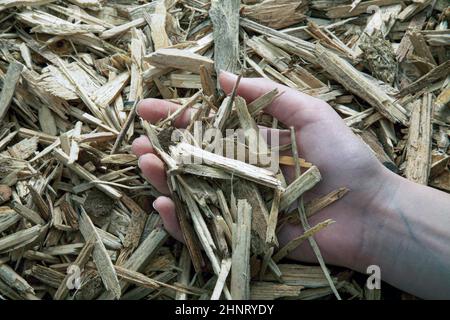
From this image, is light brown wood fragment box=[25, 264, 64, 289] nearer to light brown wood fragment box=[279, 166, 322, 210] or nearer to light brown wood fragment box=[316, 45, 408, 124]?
light brown wood fragment box=[279, 166, 322, 210]

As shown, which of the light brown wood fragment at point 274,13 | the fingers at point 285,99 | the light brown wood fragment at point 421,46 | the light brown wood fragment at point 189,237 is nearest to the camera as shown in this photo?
the light brown wood fragment at point 189,237

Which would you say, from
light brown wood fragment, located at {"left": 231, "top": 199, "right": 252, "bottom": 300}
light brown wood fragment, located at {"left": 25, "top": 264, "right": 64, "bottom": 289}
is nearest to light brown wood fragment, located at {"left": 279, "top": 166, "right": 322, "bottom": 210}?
light brown wood fragment, located at {"left": 231, "top": 199, "right": 252, "bottom": 300}

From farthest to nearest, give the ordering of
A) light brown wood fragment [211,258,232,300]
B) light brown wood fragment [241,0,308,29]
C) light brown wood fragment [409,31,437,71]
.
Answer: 1. light brown wood fragment [241,0,308,29]
2. light brown wood fragment [409,31,437,71]
3. light brown wood fragment [211,258,232,300]

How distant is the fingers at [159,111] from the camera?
164 centimetres

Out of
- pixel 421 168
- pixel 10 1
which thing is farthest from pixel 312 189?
pixel 10 1

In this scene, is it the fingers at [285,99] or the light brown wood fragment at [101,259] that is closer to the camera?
the light brown wood fragment at [101,259]

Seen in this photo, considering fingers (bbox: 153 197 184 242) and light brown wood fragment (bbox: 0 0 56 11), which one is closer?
fingers (bbox: 153 197 184 242)

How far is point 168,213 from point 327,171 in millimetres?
460

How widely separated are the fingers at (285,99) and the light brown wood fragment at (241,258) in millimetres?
331

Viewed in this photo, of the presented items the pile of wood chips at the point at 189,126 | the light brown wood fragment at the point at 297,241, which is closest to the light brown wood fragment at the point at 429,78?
the pile of wood chips at the point at 189,126

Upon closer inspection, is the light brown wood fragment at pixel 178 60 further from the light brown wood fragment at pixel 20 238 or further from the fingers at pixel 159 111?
the light brown wood fragment at pixel 20 238

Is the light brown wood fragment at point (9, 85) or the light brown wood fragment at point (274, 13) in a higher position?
the light brown wood fragment at point (274, 13)

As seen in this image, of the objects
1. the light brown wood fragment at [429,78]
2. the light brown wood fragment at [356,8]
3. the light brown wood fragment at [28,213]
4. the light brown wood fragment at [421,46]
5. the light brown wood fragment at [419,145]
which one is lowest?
the light brown wood fragment at [28,213]

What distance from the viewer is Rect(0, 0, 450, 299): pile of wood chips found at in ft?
4.81
